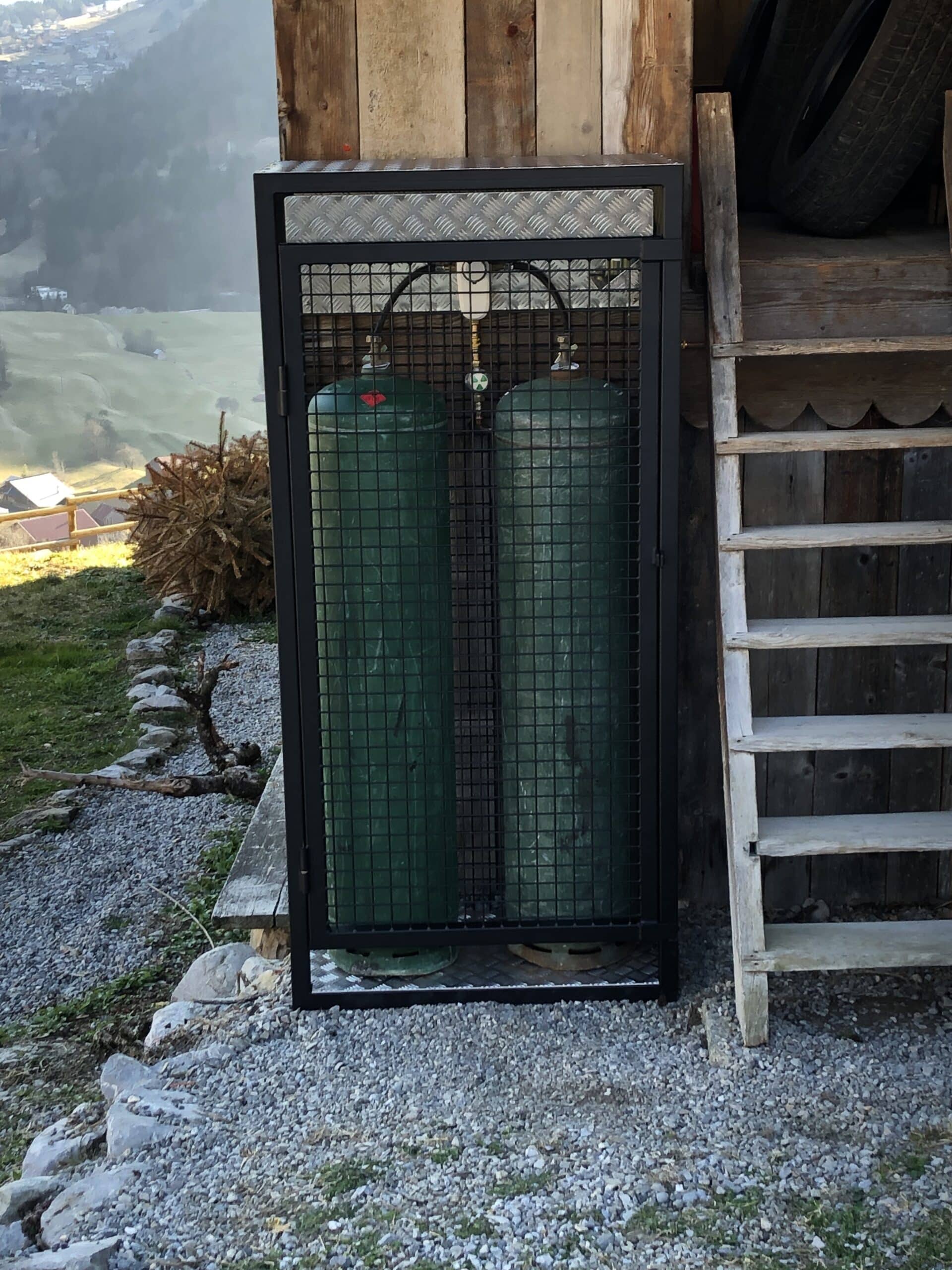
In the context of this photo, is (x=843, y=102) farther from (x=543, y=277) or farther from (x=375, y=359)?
(x=375, y=359)

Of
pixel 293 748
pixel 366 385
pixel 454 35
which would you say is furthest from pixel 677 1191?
pixel 454 35

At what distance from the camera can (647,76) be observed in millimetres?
3080

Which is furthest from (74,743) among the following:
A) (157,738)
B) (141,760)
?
(141,760)

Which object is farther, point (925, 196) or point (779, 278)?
point (925, 196)

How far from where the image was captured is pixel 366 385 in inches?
113

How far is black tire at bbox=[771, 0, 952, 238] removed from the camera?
290 cm

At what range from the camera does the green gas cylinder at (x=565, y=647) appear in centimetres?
289

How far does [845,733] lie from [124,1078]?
1.89 metres

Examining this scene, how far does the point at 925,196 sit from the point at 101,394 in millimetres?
26839

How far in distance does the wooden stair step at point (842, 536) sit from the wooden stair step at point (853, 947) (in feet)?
3.01

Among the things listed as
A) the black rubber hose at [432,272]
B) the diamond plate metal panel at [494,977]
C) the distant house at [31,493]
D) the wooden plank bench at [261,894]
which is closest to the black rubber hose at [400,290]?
the black rubber hose at [432,272]

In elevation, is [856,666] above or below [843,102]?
below

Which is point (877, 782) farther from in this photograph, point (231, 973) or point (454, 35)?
point (454, 35)

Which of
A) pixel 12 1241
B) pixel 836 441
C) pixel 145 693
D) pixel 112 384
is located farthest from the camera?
pixel 112 384
